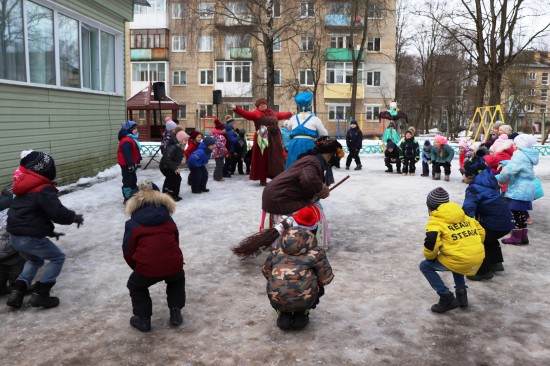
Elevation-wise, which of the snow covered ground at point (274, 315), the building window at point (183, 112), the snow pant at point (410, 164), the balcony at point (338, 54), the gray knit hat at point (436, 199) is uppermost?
the balcony at point (338, 54)

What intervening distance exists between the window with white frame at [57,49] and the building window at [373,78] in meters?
33.2

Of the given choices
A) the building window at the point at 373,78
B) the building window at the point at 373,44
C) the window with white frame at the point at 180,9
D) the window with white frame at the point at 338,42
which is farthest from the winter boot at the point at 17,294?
the building window at the point at 373,44

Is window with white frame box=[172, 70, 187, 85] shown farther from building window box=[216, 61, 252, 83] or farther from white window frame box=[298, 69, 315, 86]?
white window frame box=[298, 69, 315, 86]

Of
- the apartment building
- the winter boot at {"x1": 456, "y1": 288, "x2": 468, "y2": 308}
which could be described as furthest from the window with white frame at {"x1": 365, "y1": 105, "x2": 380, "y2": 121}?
the winter boot at {"x1": 456, "y1": 288, "x2": 468, "y2": 308}

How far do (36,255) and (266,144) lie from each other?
251 inches

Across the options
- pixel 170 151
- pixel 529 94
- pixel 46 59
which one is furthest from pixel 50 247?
pixel 529 94

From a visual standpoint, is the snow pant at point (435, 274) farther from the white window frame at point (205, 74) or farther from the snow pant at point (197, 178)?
the white window frame at point (205, 74)

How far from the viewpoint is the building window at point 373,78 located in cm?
4503

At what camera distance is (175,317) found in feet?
14.0

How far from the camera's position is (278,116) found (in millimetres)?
9883

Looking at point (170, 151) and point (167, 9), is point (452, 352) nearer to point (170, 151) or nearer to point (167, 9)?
point (170, 151)

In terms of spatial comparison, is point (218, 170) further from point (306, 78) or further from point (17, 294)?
point (306, 78)

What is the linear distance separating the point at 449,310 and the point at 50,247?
3661 millimetres

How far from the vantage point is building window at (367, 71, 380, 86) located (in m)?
45.0
